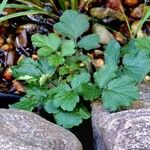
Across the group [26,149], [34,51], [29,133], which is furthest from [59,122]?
[34,51]

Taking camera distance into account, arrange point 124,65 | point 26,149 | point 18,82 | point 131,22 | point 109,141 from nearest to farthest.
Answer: point 26,149 → point 109,141 → point 124,65 → point 18,82 → point 131,22

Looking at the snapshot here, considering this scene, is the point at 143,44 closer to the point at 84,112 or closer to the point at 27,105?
the point at 84,112

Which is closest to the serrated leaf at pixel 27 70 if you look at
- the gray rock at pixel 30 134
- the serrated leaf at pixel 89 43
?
the serrated leaf at pixel 89 43

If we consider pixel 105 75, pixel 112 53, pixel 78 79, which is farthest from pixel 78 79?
pixel 112 53

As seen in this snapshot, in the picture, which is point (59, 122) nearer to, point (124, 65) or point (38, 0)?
point (124, 65)

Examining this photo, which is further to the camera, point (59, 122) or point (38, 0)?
point (38, 0)

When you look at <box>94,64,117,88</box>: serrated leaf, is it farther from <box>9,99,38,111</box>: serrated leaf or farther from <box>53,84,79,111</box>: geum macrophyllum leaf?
<box>9,99,38,111</box>: serrated leaf

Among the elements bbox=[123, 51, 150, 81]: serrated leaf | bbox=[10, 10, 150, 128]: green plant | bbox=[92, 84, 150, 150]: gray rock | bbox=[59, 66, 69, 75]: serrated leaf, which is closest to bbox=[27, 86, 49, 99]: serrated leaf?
bbox=[10, 10, 150, 128]: green plant
